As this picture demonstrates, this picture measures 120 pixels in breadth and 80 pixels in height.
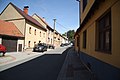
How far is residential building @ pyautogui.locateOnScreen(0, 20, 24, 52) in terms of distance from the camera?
21.2 meters

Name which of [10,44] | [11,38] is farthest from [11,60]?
[11,38]

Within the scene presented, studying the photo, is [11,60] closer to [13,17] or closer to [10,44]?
[10,44]

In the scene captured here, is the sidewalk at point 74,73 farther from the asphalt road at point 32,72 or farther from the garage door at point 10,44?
the garage door at point 10,44

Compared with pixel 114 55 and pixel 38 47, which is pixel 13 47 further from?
pixel 114 55

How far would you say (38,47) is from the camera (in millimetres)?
27562

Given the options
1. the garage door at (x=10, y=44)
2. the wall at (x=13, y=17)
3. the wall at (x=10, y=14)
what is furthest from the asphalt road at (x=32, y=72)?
the wall at (x=10, y=14)

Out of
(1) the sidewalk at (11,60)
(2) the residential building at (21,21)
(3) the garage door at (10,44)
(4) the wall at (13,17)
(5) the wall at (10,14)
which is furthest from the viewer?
(5) the wall at (10,14)

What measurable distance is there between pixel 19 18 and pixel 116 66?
80.8 feet

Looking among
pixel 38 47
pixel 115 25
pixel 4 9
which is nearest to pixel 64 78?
pixel 115 25

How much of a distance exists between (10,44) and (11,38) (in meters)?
0.97

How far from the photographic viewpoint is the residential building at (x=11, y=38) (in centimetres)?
2117

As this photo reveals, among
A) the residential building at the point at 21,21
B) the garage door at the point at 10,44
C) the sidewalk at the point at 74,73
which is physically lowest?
the sidewalk at the point at 74,73

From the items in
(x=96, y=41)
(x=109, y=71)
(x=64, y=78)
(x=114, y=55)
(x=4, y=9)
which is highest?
(x=4, y=9)

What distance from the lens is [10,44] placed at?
22.6 m
